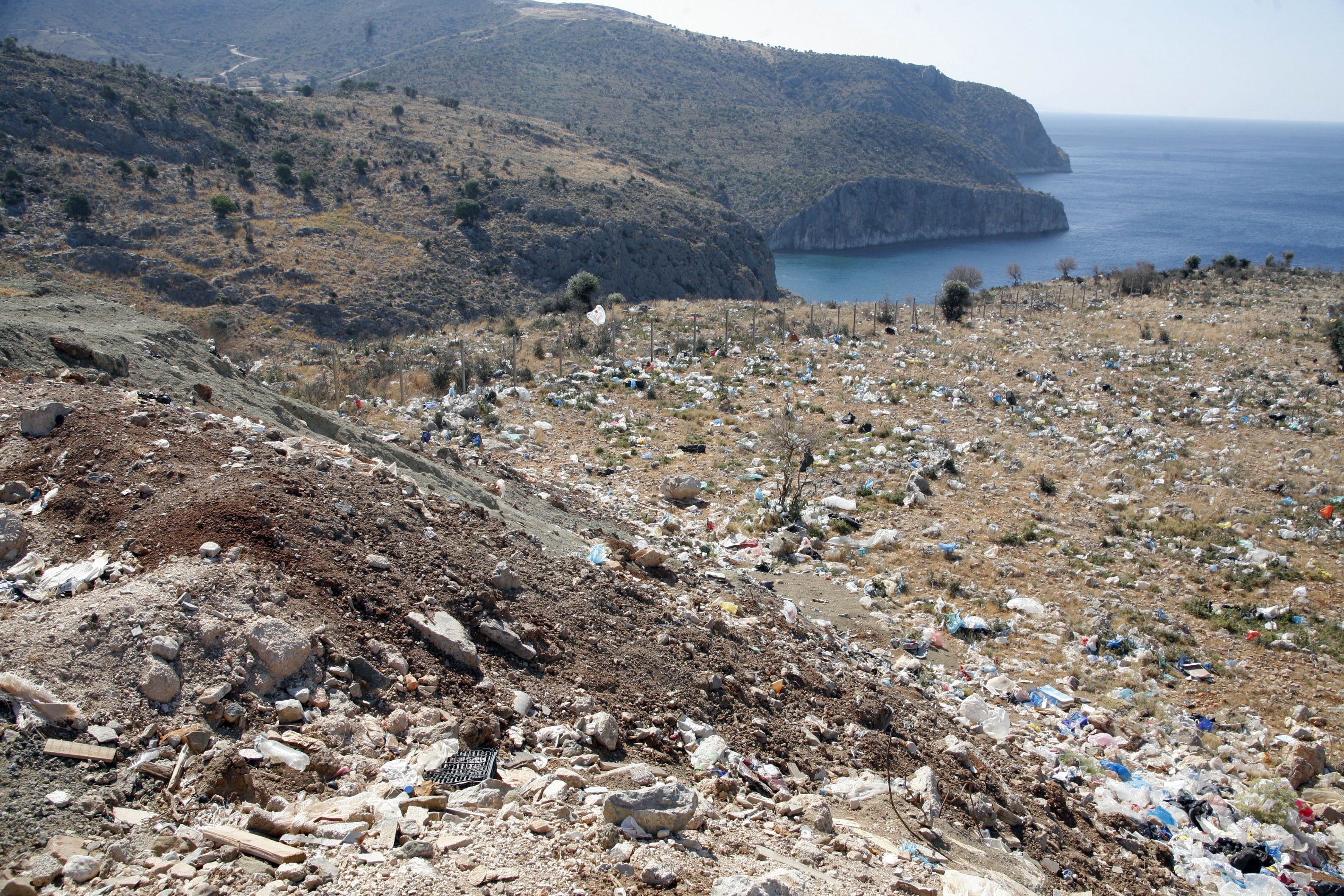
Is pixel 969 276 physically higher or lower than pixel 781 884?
higher

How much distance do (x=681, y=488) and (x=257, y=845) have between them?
299 inches

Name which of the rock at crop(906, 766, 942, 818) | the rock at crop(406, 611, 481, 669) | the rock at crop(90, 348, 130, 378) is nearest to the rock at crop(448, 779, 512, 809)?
the rock at crop(406, 611, 481, 669)

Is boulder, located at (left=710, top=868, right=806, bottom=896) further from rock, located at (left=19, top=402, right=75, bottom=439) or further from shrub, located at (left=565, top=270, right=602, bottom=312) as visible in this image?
shrub, located at (left=565, top=270, right=602, bottom=312)

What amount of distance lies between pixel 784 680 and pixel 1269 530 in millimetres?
8110

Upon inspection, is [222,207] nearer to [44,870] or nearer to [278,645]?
[278,645]

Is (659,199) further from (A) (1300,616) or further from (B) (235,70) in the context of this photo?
(B) (235,70)

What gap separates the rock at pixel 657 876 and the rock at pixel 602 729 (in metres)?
0.97

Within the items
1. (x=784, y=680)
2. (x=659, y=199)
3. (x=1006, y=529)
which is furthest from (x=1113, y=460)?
(x=659, y=199)

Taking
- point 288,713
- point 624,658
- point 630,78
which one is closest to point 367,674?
point 288,713

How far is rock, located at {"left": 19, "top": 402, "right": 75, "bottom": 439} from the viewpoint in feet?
15.6

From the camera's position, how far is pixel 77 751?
8.99ft

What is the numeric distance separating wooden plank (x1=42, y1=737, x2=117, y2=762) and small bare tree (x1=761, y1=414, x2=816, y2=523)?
24.2ft

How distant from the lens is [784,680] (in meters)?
5.10

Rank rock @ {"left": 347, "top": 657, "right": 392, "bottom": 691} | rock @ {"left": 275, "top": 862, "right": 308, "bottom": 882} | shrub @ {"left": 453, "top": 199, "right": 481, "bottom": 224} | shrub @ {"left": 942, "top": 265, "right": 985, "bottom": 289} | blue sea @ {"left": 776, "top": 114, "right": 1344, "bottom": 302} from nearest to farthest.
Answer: rock @ {"left": 275, "top": 862, "right": 308, "bottom": 882} → rock @ {"left": 347, "top": 657, "right": 392, "bottom": 691} → shrub @ {"left": 453, "top": 199, "right": 481, "bottom": 224} → shrub @ {"left": 942, "top": 265, "right": 985, "bottom": 289} → blue sea @ {"left": 776, "top": 114, "right": 1344, "bottom": 302}
